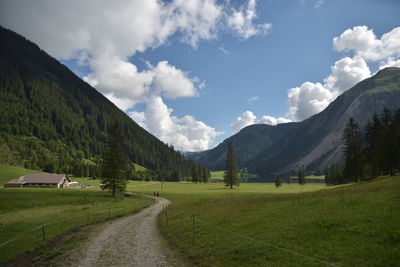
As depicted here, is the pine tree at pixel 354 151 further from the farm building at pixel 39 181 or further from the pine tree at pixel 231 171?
the farm building at pixel 39 181

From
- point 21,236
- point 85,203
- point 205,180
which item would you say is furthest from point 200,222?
point 205,180

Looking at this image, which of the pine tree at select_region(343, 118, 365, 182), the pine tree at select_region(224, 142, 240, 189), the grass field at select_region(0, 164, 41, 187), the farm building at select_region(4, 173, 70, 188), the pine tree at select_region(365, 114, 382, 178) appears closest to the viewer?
the pine tree at select_region(365, 114, 382, 178)

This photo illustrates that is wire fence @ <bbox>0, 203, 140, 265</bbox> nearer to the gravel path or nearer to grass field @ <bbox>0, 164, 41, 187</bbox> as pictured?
the gravel path

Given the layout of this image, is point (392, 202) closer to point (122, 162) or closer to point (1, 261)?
point (1, 261)

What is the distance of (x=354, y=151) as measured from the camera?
59312 millimetres

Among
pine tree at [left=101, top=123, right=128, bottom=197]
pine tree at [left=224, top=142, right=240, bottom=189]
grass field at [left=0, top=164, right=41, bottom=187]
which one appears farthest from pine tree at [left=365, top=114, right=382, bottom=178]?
grass field at [left=0, top=164, right=41, bottom=187]

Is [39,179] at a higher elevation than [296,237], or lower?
lower

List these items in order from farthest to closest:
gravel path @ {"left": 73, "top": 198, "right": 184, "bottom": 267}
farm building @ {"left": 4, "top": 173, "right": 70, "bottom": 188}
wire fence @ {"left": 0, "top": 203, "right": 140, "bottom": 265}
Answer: farm building @ {"left": 4, "top": 173, "right": 70, "bottom": 188}
wire fence @ {"left": 0, "top": 203, "right": 140, "bottom": 265}
gravel path @ {"left": 73, "top": 198, "right": 184, "bottom": 267}

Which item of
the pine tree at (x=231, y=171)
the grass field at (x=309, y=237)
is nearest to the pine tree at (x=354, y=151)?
the grass field at (x=309, y=237)

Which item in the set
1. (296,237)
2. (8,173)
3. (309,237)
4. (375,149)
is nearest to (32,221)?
(296,237)

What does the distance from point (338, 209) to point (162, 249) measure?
13165 millimetres

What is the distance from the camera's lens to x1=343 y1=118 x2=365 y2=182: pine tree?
58463 mm

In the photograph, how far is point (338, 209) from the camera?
55.7 ft

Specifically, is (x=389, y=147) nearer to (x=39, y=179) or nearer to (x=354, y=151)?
(x=354, y=151)
